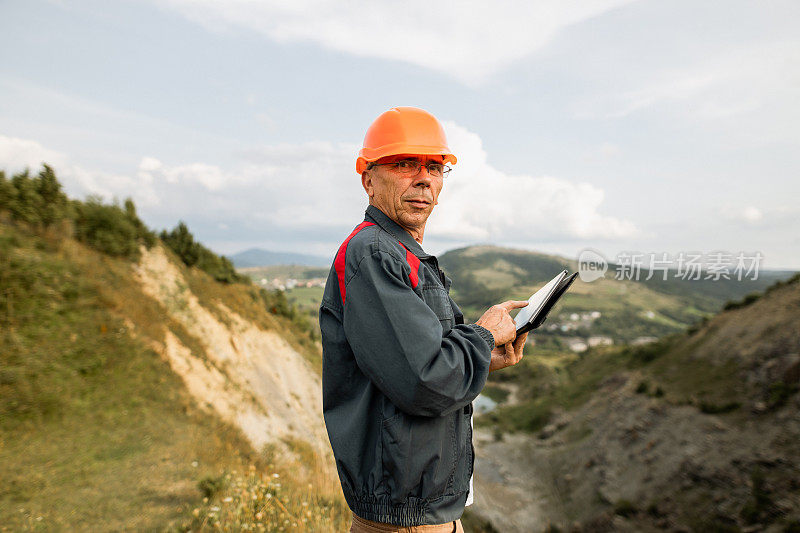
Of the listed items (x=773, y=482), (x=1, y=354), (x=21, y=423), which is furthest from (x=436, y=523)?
(x=773, y=482)

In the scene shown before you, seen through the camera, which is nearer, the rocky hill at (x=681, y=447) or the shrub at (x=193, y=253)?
the rocky hill at (x=681, y=447)

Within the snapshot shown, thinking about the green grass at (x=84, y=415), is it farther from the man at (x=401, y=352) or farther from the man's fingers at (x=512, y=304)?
the man's fingers at (x=512, y=304)

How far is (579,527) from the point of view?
2133cm

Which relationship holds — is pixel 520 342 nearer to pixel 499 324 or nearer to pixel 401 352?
pixel 499 324

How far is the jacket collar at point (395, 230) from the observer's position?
2.22 metres

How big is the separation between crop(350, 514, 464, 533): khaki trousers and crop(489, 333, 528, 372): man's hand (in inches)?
33.0

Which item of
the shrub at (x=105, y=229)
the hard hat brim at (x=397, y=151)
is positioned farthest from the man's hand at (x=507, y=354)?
the shrub at (x=105, y=229)

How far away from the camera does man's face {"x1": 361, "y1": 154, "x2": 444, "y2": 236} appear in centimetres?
227

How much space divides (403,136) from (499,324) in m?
1.13

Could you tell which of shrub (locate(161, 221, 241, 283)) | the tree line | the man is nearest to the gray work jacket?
the man

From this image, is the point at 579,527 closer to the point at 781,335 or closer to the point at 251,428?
the point at 781,335

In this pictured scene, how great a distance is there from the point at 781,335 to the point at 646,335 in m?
112

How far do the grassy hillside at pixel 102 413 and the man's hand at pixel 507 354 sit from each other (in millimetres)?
3866

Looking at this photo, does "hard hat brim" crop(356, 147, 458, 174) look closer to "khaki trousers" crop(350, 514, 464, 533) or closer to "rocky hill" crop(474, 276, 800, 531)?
"khaki trousers" crop(350, 514, 464, 533)
